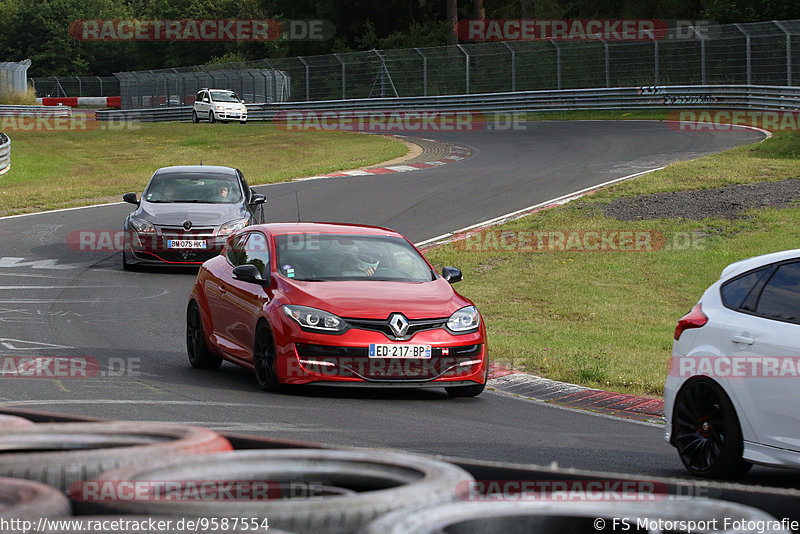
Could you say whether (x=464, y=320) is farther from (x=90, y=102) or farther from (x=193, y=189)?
(x=90, y=102)

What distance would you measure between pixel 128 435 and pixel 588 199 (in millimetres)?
21180

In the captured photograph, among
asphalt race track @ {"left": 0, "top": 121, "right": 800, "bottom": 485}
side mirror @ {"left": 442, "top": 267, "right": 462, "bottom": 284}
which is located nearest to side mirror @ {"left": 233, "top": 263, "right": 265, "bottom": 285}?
asphalt race track @ {"left": 0, "top": 121, "right": 800, "bottom": 485}

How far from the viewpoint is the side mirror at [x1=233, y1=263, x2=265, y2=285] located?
35.3ft

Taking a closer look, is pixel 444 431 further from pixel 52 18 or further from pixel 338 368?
pixel 52 18

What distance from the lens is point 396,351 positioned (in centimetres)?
995

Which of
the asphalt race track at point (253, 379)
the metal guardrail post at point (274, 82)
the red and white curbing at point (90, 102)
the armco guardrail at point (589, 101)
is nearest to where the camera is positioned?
the asphalt race track at point (253, 379)

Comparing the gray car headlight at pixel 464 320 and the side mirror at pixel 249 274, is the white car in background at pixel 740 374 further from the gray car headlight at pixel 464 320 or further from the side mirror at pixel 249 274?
the side mirror at pixel 249 274

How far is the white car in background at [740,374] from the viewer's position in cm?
685

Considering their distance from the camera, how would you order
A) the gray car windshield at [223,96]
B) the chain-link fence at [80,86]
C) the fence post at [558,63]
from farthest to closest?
the chain-link fence at [80,86] → the gray car windshield at [223,96] → the fence post at [558,63]

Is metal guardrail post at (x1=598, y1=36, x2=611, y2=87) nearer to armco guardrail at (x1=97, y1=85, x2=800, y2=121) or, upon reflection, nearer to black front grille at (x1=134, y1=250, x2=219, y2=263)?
armco guardrail at (x1=97, y1=85, x2=800, y2=121)

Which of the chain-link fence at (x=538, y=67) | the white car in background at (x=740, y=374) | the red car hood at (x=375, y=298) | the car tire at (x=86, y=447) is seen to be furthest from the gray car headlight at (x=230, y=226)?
the chain-link fence at (x=538, y=67)

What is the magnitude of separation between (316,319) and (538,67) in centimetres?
4186

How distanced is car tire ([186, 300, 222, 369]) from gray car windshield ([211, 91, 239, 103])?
1854 inches

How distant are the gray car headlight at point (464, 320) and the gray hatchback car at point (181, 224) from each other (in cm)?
932
